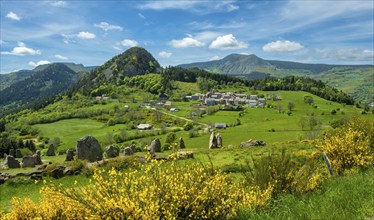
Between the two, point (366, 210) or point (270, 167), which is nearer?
point (366, 210)

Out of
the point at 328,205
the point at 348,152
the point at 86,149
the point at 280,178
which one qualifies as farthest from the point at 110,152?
the point at 328,205

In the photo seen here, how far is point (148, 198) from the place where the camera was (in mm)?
8805

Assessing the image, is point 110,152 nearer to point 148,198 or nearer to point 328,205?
point 148,198

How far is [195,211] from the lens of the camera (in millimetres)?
9430

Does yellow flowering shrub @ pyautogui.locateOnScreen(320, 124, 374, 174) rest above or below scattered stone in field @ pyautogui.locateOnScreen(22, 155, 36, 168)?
above

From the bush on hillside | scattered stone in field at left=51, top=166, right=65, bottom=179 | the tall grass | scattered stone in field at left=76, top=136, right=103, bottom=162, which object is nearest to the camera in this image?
the tall grass

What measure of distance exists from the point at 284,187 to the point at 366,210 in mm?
3638

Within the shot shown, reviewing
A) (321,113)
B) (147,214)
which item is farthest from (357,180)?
(321,113)

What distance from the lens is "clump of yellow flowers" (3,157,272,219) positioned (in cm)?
848

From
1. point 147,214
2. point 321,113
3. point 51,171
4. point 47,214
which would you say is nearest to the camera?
point 147,214

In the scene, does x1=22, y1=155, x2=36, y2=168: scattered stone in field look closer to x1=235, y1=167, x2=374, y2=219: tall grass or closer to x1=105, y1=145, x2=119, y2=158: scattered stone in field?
x1=105, y1=145, x2=119, y2=158: scattered stone in field

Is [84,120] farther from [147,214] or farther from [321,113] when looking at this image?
[147,214]

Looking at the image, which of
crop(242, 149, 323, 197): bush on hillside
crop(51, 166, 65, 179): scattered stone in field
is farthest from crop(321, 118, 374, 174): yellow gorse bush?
crop(51, 166, 65, 179): scattered stone in field

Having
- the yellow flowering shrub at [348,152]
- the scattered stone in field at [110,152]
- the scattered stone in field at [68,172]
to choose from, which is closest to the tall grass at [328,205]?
the yellow flowering shrub at [348,152]
